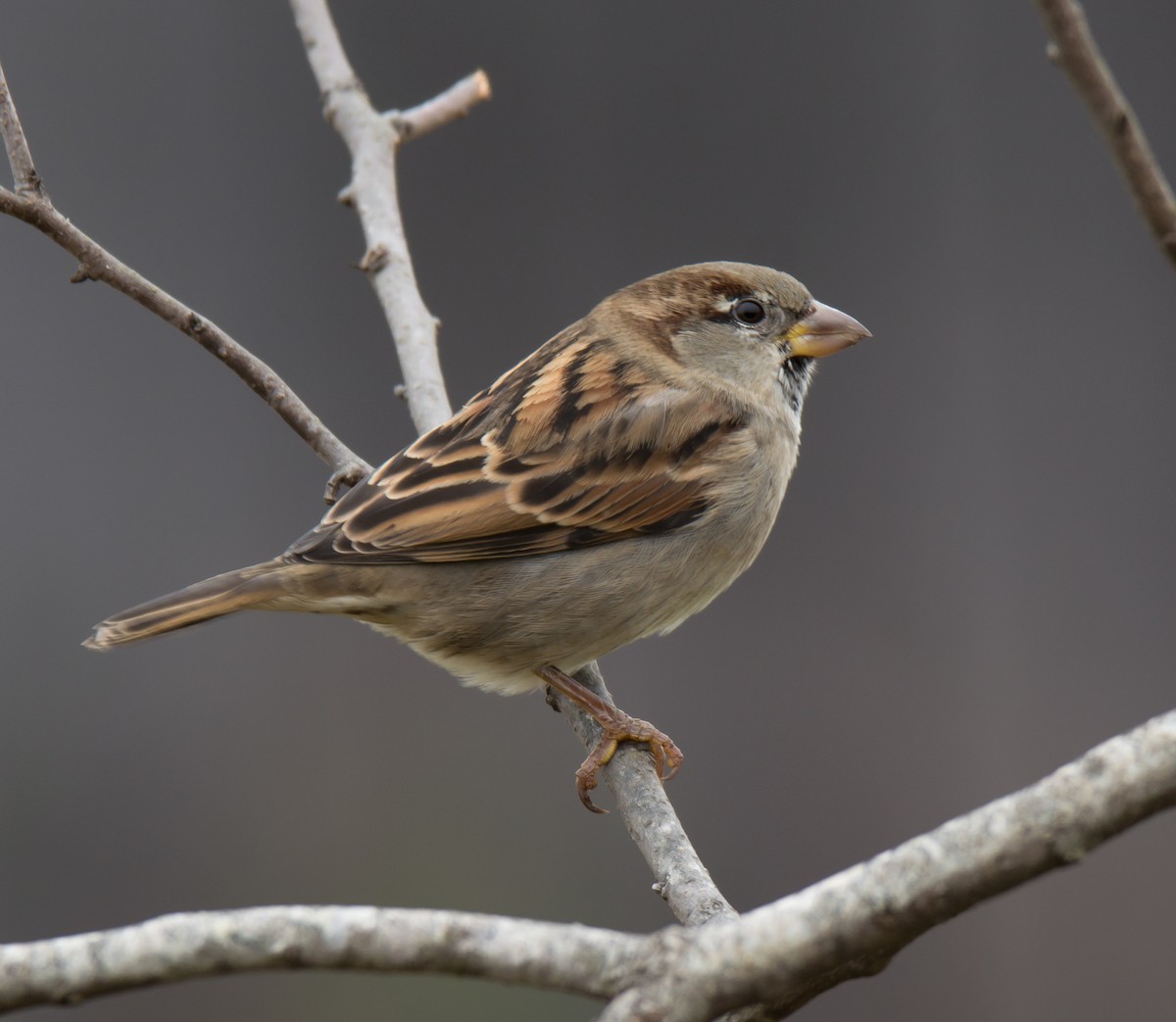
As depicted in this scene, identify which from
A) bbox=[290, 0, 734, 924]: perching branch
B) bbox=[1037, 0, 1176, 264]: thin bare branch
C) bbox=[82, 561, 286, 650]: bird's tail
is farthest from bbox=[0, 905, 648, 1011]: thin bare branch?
bbox=[82, 561, 286, 650]: bird's tail

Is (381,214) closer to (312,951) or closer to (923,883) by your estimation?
(312,951)

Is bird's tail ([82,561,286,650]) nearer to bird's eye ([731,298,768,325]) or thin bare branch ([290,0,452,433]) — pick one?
thin bare branch ([290,0,452,433])

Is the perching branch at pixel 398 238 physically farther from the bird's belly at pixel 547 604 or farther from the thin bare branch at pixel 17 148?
the thin bare branch at pixel 17 148

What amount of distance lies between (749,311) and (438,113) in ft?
3.20

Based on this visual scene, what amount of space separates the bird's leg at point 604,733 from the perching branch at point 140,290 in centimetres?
65

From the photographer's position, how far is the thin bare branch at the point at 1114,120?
1.30 metres

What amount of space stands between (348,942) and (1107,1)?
208 inches

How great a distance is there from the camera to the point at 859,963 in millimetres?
1428

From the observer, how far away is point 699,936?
52.7 inches

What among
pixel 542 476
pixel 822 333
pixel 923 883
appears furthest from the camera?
pixel 822 333

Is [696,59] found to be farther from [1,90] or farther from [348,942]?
[348,942]

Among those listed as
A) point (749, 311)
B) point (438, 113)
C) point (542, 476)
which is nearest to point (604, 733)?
point (542, 476)

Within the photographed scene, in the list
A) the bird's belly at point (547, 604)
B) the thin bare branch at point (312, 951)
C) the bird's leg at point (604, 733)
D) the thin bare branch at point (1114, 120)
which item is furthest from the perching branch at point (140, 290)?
the thin bare branch at point (1114, 120)

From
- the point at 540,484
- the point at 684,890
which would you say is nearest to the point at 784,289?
the point at 540,484
